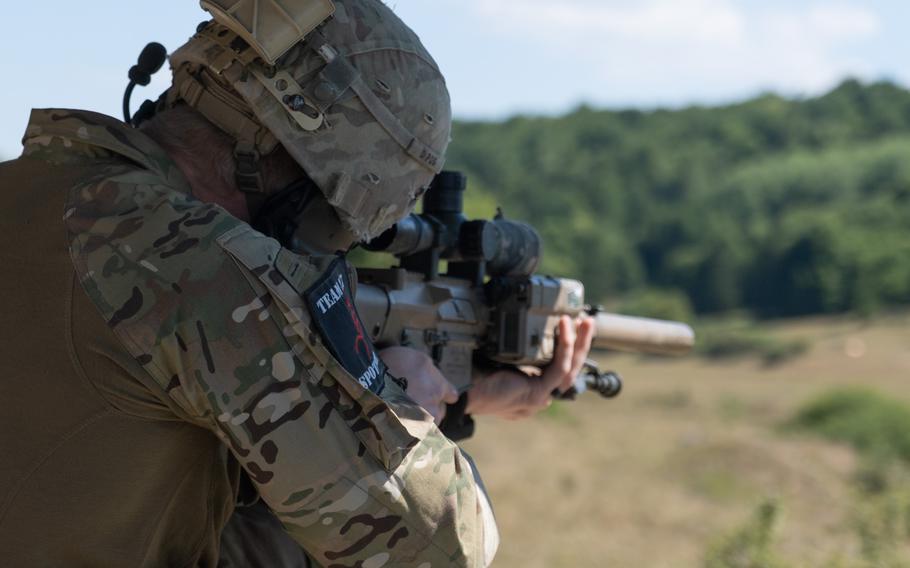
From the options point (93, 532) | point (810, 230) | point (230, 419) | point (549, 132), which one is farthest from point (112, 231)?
point (549, 132)

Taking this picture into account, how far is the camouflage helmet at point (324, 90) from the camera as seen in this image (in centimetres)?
285

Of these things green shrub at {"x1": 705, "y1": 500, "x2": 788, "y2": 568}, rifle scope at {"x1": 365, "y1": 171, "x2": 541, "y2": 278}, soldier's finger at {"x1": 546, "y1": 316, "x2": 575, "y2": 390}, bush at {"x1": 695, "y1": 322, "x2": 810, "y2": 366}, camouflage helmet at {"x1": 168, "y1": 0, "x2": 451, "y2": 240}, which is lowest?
bush at {"x1": 695, "y1": 322, "x2": 810, "y2": 366}

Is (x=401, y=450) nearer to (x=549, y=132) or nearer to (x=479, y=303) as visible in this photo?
(x=479, y=303)

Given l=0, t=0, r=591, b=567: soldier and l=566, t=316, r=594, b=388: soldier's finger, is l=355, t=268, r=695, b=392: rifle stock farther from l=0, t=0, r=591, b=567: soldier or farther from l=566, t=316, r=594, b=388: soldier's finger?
Result: l=0, t=0, r=591, b=567: soldier

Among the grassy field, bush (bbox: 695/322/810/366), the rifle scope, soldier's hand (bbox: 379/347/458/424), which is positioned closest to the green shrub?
the grassy field

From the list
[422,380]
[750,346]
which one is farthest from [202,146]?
[750,346]

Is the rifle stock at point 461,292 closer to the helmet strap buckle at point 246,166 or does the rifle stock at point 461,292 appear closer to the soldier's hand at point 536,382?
the soldier's hand at point 536,382

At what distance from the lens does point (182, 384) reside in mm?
2480

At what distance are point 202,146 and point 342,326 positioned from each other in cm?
67

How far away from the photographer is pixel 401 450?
2.61m

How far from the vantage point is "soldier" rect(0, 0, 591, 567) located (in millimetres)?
2480

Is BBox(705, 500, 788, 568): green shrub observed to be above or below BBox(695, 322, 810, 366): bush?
above

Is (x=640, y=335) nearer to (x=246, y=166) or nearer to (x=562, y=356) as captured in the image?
(x=562, y=356)

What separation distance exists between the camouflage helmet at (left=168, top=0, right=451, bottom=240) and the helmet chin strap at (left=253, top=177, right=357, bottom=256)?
57mm
